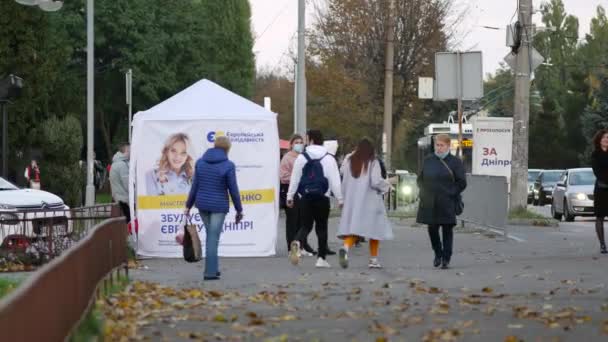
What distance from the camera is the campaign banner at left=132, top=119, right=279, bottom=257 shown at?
1972 cm

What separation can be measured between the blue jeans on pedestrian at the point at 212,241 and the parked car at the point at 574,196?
20.9 meters

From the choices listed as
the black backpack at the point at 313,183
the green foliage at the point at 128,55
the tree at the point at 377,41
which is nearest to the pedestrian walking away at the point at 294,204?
the black backpack at the point at 313,183

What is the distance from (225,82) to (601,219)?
6062 centimetres

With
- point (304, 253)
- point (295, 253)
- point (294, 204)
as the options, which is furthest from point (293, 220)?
point (295, 253)

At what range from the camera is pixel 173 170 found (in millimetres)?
19828

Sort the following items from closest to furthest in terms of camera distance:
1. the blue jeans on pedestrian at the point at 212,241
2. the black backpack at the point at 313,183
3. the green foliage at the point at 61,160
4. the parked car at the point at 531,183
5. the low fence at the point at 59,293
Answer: the low fence at the point at 59,293 → the blue jeans on pedestrian at the point at 212,241 → the black backpack at the point at 313,183 → the green foliage at the point at 61,160 → the parked car at the point at 531,183

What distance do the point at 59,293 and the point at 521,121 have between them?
23.5 meters

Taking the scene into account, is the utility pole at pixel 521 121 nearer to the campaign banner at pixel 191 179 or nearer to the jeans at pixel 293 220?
the jeans at pixel 293 220

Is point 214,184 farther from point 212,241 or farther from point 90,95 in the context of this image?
point 90,95

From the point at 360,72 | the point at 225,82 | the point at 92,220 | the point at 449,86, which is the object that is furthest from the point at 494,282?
the point at 225,82

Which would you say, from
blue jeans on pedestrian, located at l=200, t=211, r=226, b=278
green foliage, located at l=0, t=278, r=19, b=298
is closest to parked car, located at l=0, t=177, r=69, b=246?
green foliage, located at l=0, t=278, r=19, b=298

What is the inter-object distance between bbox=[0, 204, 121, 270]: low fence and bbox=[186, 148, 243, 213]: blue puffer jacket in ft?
5.04

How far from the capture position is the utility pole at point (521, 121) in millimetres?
30594

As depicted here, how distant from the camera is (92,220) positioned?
16.8 meters
